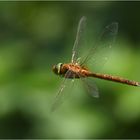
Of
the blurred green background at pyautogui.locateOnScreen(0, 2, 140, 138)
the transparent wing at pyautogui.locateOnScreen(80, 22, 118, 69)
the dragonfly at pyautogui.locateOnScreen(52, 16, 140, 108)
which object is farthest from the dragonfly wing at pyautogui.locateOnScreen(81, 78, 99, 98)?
the blurred green background at pyautogui.locateOnScreen(0, 2, 140, 138)

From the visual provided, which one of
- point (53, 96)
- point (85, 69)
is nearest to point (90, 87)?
point (85, 69)

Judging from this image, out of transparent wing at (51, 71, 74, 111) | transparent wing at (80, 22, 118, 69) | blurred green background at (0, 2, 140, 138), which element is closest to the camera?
transparent wing at (51, 71, 74, 111)

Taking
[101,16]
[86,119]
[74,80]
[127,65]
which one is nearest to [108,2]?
[101,16]

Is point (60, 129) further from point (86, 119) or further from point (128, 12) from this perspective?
point (128, 12)

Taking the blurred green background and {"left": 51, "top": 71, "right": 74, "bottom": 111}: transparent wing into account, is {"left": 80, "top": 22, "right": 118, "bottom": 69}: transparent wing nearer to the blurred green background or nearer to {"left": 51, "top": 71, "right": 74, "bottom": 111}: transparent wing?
{"left": 51, "top": 71, "right": 74, "bottom": 111}: transparent wing

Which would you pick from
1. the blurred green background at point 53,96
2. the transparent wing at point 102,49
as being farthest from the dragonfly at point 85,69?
the blurred green background at point 53,96

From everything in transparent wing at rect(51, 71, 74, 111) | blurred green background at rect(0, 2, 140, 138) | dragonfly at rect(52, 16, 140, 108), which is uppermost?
dragonfly at rect(52, 16, 140, 108)

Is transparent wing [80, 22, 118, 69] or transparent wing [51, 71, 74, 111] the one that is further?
transparent wing [80, 22, 118, 69]

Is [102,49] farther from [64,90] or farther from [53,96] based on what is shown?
[53,96]
